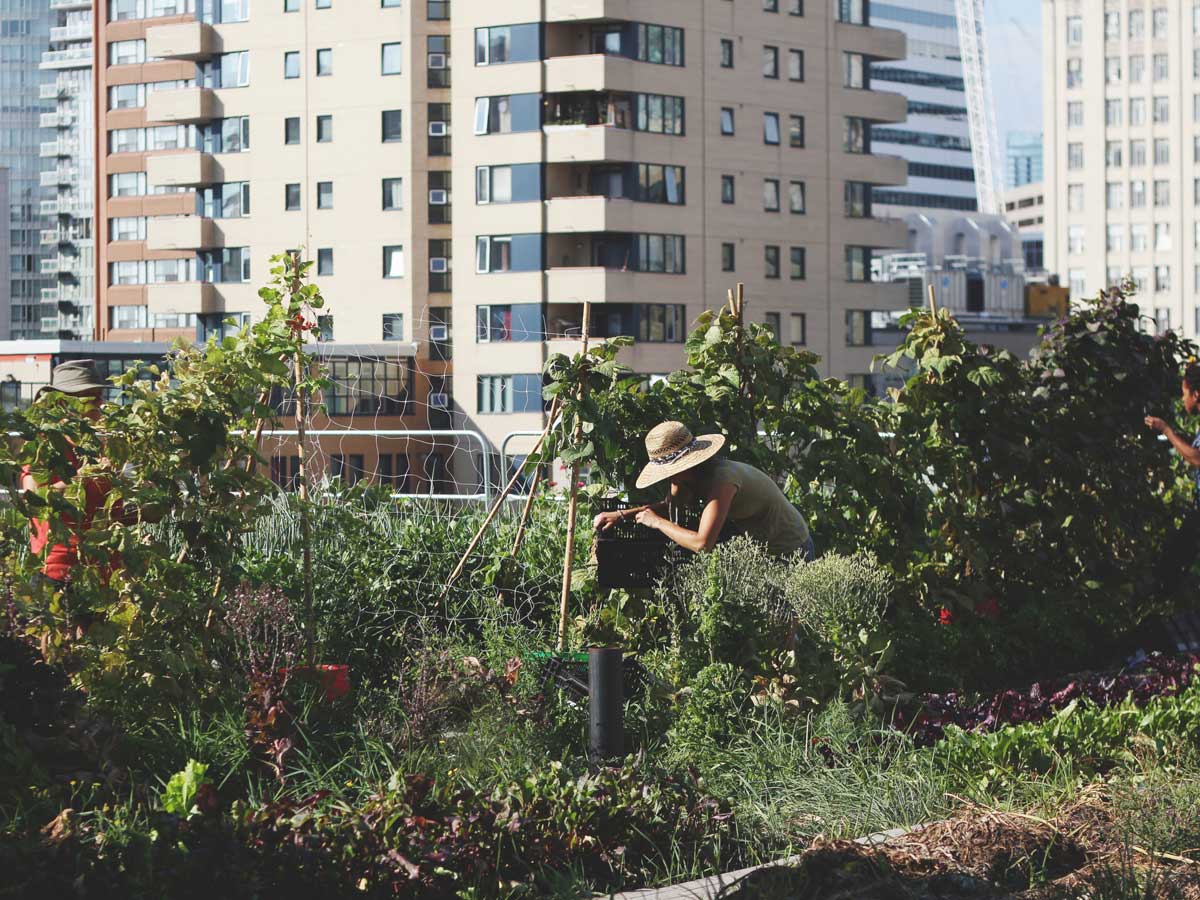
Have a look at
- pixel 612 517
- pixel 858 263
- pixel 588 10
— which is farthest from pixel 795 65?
pixel 612 517

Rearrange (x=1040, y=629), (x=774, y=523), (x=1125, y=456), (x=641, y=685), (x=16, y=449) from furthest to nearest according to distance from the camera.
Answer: (x=1125, y=456)
(x=1040, y=629)
(x=774, y=523)
(x=641, y=685)
(x=16, y=449)

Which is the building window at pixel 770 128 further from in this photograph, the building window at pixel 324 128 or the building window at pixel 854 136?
the building window at pixel 324 128

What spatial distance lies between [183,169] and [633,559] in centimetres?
7259

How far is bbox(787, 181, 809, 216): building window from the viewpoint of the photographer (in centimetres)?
7088

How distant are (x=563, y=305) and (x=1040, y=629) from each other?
57.3 metres

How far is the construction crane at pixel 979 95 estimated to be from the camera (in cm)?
19312

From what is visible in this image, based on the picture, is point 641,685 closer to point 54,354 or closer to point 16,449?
point 16,449

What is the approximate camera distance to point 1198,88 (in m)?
134

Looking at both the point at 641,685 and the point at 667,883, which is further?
the point at 641,685

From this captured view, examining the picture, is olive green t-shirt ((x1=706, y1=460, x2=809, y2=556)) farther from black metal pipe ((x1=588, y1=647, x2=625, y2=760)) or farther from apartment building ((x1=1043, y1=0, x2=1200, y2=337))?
apartment building ((x1=1043, y1=0, x2=1200, y2=337))

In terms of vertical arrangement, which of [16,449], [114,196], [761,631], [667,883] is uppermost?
[114,196]

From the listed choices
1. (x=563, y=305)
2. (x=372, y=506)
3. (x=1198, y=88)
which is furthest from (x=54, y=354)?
(x=1198, y=88)

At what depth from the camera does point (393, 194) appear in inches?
2800

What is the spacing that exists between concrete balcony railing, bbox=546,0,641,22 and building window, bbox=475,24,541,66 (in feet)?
3.17
